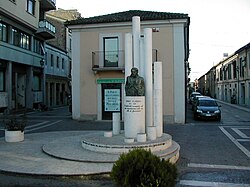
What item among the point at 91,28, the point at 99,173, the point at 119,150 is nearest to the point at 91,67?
the point at 91,28

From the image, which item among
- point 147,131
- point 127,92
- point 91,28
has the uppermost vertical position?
point 91,28

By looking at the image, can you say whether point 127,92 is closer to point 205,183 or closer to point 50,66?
point 205,183

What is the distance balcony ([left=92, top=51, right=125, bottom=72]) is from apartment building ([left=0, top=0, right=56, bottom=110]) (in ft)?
27.4

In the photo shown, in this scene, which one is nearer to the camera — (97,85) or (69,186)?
(69,186)

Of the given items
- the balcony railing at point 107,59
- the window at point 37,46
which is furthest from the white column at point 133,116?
the window at point 37,46

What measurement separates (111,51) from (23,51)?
37.1ft

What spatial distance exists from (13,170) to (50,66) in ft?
98.1

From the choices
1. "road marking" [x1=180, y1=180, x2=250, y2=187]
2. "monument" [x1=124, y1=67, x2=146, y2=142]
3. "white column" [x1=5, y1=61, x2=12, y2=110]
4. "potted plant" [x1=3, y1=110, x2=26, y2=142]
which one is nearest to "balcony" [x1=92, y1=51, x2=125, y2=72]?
"potted plant" [x1=3, y1=110, x2=26, y2=142]

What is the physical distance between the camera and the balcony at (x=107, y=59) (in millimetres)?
19672

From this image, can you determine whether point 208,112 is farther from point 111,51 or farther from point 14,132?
point 14,132

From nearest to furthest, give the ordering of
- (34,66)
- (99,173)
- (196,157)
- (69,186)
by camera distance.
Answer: (69,186), (99,173), (196,157), (34,66)

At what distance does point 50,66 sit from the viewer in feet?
117

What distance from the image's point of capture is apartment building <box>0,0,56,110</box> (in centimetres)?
2416

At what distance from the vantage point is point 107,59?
1992 centimetres
